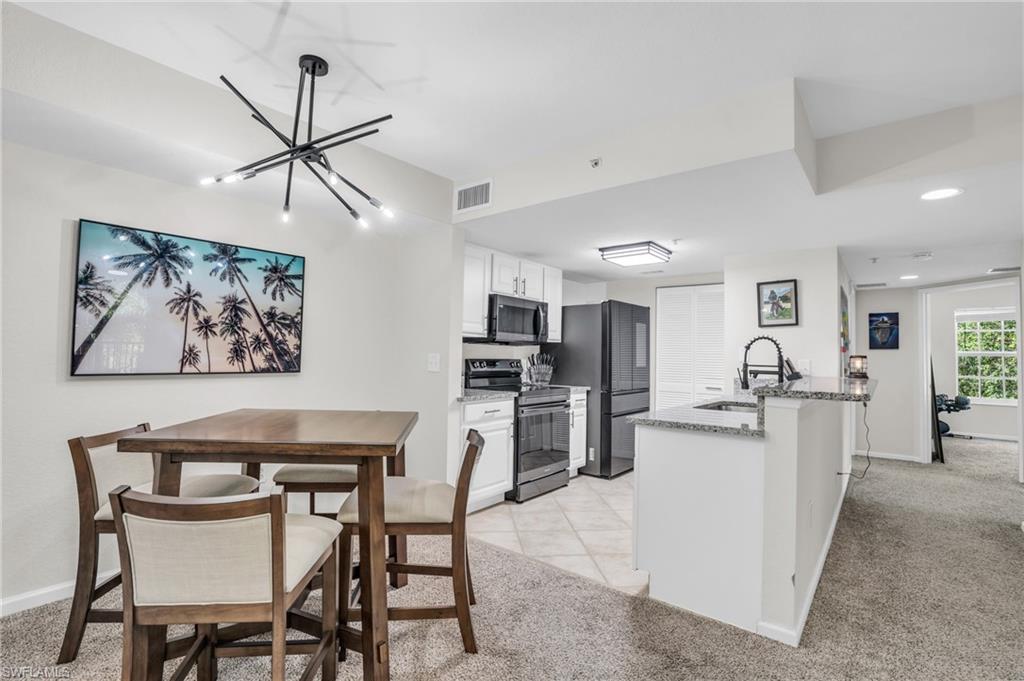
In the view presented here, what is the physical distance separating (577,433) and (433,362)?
5.72 ft

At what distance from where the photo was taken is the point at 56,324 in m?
2.18

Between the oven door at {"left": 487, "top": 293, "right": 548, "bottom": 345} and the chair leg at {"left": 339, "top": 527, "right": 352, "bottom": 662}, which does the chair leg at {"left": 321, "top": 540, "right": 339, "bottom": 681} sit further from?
the oven door at {"left": 487, "top": 293, "right": 548, "bottom": 345}

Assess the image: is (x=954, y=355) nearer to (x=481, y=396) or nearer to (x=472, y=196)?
(x=481, y=396)

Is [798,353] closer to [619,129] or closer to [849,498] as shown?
[849,498]

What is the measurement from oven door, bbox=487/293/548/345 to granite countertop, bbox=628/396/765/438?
179 cm

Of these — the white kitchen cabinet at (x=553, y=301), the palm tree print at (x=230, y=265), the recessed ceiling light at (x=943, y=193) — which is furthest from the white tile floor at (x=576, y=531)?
the recessed ceiling light at (x=943, y=193)

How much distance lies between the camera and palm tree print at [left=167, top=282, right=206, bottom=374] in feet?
8.32

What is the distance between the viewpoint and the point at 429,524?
177cm

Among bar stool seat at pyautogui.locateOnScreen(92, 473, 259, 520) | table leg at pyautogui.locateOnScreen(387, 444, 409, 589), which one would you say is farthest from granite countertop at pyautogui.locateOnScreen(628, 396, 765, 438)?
bar stool seat at pyautogui.locateOnScreen(92, 473, 259, 520)

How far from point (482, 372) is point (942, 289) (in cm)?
544

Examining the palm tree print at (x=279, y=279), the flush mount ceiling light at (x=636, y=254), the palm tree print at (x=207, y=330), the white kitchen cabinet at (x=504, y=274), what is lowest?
the palm tree print at (x=207, y=330)

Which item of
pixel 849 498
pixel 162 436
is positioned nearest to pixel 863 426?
pixel 849 498

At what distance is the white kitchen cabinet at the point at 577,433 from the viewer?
14.5 feet

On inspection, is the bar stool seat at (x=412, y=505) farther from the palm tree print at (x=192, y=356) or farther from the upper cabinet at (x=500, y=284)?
the upper cabinet at (x=500, y=284)
